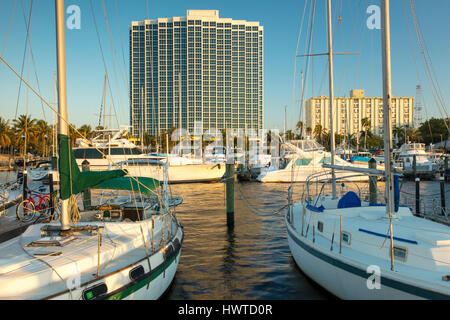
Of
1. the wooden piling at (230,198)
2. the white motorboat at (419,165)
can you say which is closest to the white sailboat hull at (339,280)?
the wooden piling at (230,198)

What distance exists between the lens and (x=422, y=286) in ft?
17.8

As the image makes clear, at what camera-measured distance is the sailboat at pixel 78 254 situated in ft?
17.3

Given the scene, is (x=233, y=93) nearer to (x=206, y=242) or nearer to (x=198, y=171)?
(x=198, y=171)

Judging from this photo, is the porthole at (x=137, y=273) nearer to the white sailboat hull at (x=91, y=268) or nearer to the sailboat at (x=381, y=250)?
the white sailboat hull at (x=91, y=268)

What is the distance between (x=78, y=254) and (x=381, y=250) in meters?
5.88

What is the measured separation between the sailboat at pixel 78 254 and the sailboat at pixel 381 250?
3635 mm

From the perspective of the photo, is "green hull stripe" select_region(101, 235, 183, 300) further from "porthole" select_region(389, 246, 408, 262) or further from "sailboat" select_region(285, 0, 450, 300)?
"porthole" select_region(389, 246, 408, 262)

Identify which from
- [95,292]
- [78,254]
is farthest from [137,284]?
[78,254]

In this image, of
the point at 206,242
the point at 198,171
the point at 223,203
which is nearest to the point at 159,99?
the point at 198,171

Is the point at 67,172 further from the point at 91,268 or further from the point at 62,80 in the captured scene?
the point at 91,268

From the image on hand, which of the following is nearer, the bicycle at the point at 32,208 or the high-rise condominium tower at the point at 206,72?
the bicycle at the point at 32,208

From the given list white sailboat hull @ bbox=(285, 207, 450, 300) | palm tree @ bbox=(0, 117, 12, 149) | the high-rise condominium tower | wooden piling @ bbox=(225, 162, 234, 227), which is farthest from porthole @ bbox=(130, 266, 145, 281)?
the high-rise condominium tower

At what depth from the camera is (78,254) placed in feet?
20.6
